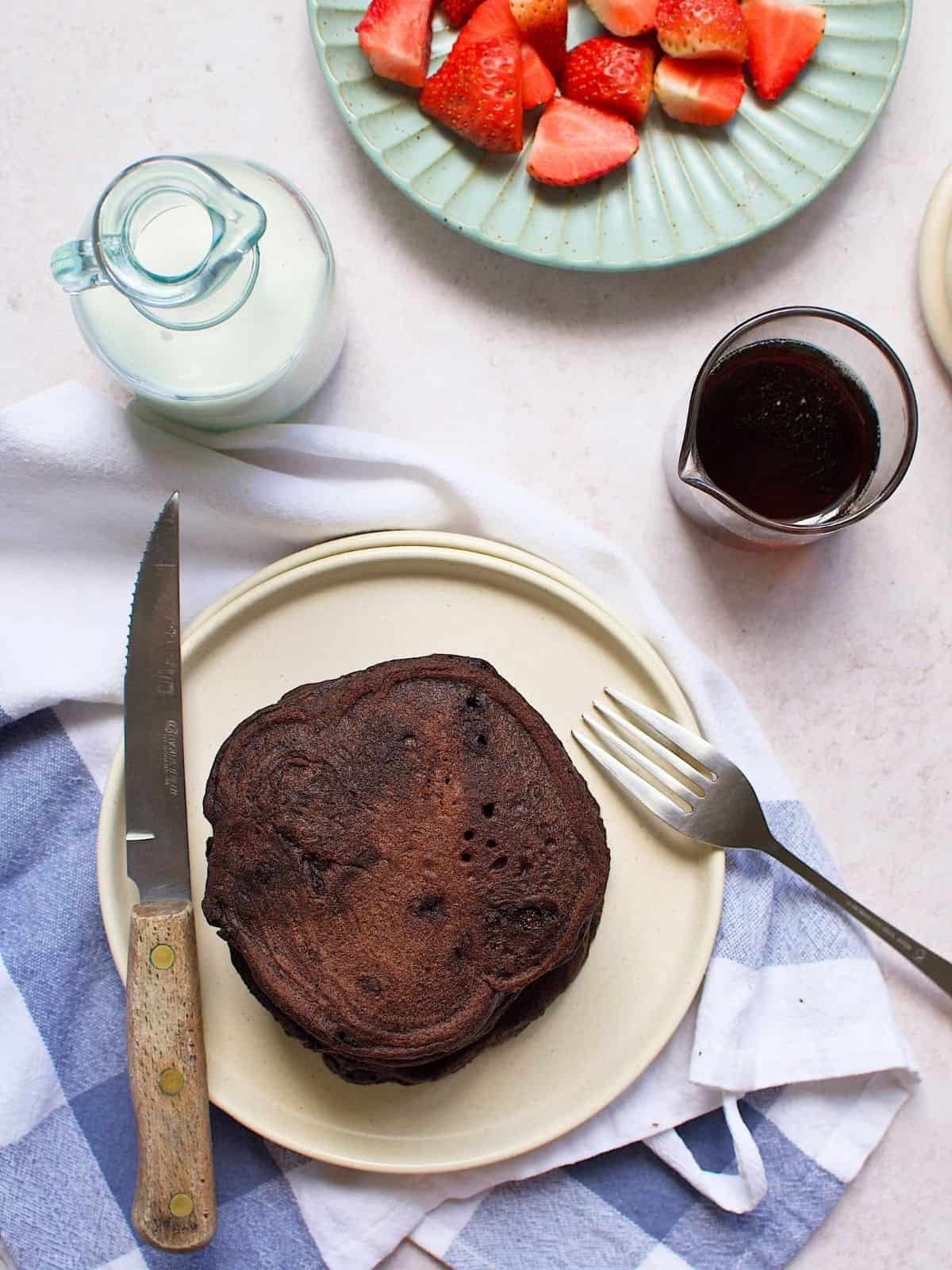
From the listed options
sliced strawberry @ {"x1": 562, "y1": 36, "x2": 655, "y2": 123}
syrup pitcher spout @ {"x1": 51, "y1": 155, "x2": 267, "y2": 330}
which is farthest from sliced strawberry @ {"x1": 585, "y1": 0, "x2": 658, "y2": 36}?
syrup pitcher spout @ {"x1": 51, "y1": 155, "x2": 267, "y2": 330}

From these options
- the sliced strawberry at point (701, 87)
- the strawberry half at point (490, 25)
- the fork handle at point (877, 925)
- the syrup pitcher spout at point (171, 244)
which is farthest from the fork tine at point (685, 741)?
the strawberry half at point (490, 25)

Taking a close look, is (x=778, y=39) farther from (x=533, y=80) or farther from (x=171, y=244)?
(x=171, y=244)

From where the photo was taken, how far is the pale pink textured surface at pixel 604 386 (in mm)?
1750

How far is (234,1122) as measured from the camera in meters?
1.66

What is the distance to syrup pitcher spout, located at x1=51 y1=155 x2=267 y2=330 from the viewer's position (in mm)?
1366

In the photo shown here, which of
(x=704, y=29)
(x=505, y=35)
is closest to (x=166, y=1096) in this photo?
(x=505, y=35)

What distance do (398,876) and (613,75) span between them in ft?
3.77

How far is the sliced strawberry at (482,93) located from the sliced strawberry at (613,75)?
3.7 inches

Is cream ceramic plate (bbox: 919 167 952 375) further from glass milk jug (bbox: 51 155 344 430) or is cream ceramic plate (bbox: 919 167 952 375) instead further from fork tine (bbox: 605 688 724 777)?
glass milk jug (bbox: 51 155 344 430)

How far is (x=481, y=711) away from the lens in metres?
1.47

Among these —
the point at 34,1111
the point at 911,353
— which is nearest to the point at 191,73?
the point at 911,353

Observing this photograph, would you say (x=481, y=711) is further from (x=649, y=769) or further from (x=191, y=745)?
(x=191, y=745)

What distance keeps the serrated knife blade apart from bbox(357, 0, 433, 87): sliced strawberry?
2.24ft

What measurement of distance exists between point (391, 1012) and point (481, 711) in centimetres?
38
